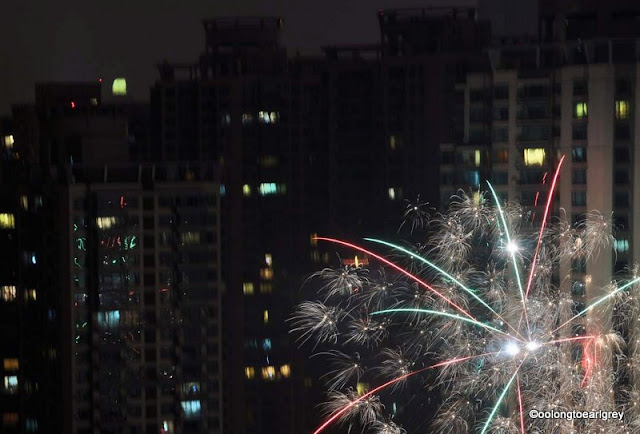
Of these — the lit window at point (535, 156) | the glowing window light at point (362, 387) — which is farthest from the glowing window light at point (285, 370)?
the lit window at point (535, 156)

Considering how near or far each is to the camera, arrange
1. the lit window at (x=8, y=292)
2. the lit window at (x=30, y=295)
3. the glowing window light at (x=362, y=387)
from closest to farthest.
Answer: the lit window at (x=30, y=295)
the glowing window light at (x=362, y=387)
the lit window at (x=8, y=292)

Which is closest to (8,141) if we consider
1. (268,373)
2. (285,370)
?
(268,373)

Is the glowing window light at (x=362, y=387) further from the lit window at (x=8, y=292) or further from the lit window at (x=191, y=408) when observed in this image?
the lit window at (x=8, y=292)

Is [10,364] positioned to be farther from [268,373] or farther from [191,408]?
[191,408]

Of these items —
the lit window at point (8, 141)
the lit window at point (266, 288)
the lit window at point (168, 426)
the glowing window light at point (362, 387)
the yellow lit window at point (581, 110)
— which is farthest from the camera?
the lit window at point (8, 141)

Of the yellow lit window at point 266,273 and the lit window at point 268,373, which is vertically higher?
the yellow lit window at point 266,273

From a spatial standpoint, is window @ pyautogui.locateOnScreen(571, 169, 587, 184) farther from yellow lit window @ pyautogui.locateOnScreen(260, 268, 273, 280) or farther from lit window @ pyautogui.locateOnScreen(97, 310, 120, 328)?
yellow lit window @ pyautogui.locateOnScreen(260, 268, 273, 280)

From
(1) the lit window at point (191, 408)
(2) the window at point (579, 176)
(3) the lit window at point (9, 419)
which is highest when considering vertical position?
(2) the window at point (579, 176)
